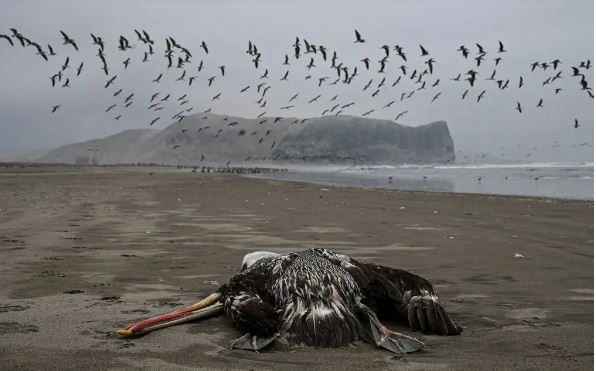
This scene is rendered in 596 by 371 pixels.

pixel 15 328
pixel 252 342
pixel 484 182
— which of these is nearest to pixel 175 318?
pixel 252 342

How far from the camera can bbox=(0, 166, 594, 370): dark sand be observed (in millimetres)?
4555

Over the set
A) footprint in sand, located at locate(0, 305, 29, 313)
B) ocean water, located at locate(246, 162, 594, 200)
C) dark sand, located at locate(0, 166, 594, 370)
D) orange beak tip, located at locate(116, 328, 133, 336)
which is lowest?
ocean water, located at locate(246, 162, 594, 200)

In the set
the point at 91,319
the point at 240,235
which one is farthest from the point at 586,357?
the point at 240,235

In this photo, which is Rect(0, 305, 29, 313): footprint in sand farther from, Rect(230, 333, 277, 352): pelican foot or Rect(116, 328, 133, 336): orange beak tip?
Rect(230, 333, 277, 352): pelican foot

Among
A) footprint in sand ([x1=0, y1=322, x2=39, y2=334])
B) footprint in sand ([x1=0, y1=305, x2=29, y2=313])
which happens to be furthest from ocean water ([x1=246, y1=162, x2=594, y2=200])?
footprint in sand ([x1=0, y1=322, x2=39, y2=334])

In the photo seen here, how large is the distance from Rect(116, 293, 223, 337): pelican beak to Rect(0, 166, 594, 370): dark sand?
0.28 feet

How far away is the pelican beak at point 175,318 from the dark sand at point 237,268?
0.09 m

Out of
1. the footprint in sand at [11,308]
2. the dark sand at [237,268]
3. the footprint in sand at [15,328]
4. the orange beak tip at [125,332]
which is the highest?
the orange beak tip at [125,332]

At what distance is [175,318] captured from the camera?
17.7 feet

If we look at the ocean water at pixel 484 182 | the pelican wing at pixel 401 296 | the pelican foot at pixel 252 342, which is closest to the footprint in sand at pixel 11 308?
the pelican foot at pixel 252 342

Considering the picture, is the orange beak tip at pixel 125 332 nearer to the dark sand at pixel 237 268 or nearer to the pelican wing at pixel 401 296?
the dark sand at pixel 237 268

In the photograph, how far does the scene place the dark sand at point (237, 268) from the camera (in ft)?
14.9

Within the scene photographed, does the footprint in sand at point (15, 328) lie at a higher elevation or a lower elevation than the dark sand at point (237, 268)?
higher

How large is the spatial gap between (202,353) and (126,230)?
9.09m
